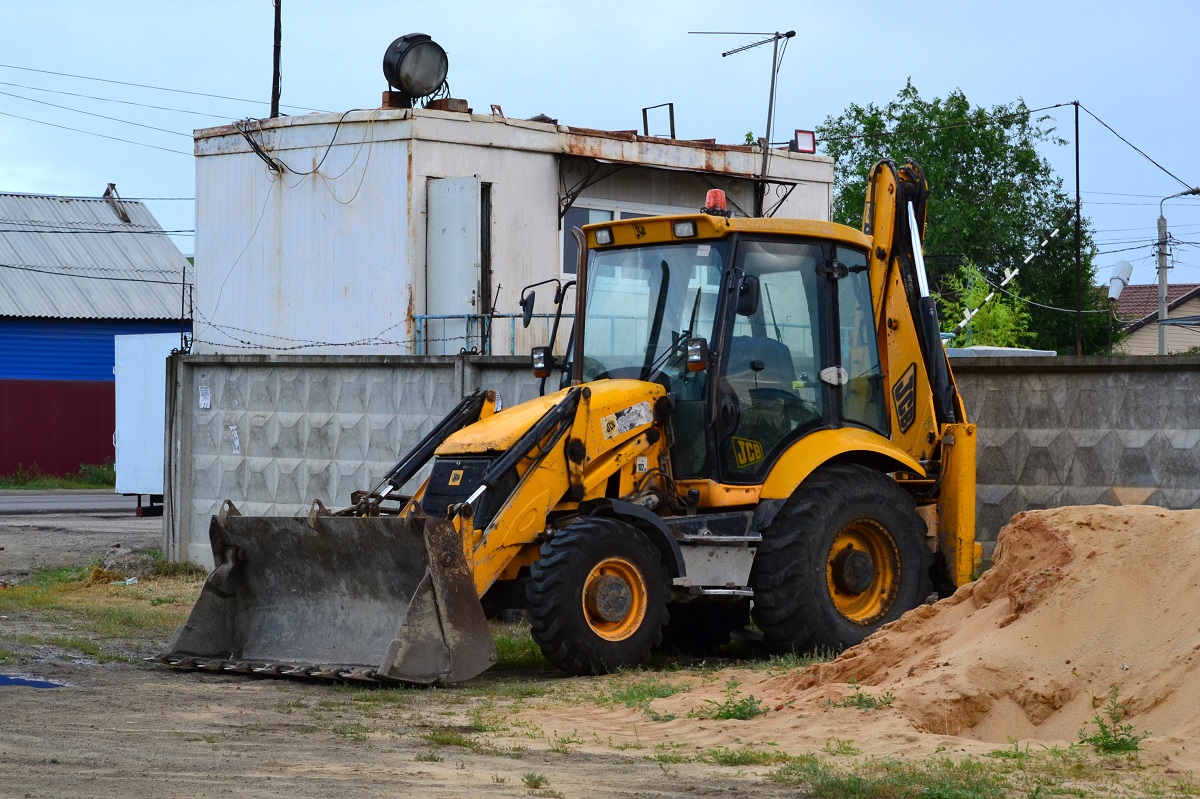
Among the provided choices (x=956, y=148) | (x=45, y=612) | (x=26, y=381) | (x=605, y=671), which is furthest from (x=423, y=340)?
(x=956, y=148)

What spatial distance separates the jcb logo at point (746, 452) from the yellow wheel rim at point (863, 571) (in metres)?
0.75

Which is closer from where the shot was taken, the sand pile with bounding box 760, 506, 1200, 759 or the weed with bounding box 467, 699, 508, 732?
the sand pile with bounding box 760, 506, 1200, 759

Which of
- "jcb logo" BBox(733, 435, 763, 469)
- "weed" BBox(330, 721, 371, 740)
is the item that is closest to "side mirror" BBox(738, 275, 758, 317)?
"jcb logo" BBox(733, 435, 763, 469)

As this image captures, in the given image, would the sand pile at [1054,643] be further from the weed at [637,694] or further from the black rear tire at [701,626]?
the black rear tire at [701,626]

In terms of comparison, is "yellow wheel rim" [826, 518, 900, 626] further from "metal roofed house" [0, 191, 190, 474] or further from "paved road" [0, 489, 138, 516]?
"metal roofed house" [0, 191, 190, 474]

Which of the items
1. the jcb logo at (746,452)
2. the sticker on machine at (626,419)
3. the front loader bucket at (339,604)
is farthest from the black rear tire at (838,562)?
the front loader bucket at (339,604)

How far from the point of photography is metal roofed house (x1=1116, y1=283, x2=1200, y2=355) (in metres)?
60.3

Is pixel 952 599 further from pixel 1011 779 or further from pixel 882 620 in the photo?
pixel 1011 779

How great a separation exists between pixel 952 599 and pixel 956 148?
2054 inches

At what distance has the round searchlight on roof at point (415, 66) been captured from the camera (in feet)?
66.6

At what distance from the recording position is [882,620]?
36.3 feet

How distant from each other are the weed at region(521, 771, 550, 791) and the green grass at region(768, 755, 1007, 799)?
3.17 feet

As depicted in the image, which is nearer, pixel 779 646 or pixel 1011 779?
pixel 1011 779

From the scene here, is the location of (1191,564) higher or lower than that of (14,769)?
higher
